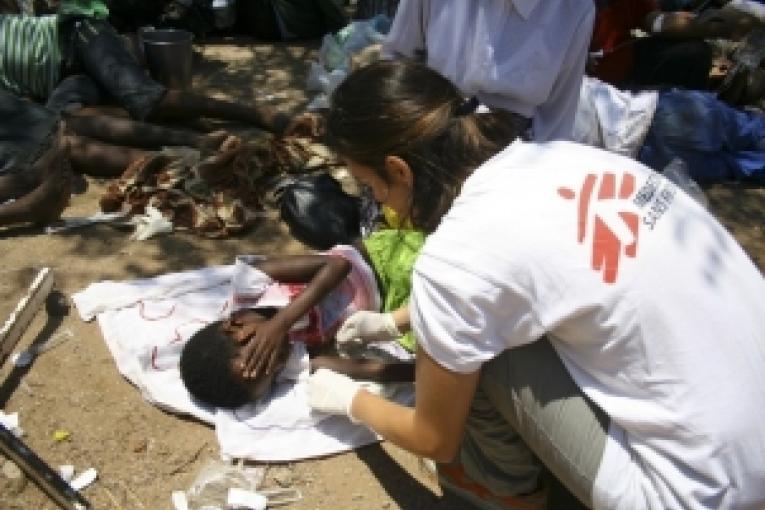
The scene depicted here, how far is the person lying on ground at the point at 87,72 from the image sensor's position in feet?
12.4

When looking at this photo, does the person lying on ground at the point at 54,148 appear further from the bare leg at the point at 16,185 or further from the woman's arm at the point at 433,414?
the woman's arm at the point at 433,414

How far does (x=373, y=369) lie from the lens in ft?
7.66

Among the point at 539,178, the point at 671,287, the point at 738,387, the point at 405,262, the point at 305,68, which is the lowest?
the point at 305,68

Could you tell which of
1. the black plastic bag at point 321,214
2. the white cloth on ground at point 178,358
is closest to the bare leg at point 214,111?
the black plastic bag at point 321,214

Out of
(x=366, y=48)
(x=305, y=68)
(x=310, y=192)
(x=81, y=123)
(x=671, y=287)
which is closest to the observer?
(x=671, y=287)

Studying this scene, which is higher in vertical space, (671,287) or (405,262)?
(671,287)

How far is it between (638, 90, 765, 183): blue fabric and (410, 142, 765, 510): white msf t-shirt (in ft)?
7.41

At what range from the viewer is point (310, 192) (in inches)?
120

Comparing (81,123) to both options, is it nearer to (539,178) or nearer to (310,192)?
(310,192)

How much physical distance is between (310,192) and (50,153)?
42.1 inches

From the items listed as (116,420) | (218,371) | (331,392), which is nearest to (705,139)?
(331,392)

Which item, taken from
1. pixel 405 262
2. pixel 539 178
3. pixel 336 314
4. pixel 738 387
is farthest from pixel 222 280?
pixel 738 387

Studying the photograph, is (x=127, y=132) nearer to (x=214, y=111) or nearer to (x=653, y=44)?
(x=214, y=111)

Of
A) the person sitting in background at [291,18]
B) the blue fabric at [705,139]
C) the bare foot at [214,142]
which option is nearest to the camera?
the bare foot at [214,142]
